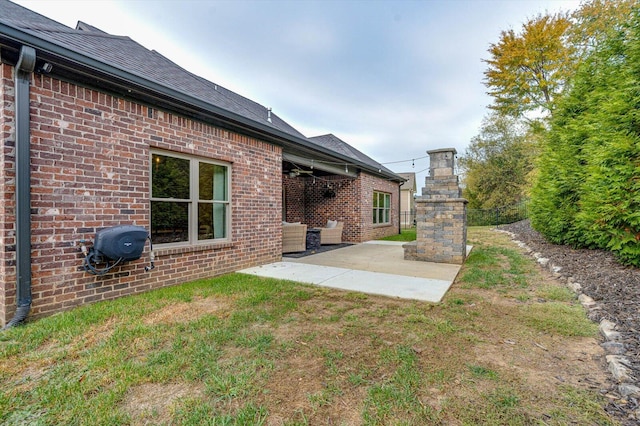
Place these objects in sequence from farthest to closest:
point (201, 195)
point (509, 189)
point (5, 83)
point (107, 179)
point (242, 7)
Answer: point (509, 189)
point (242, 7)
point (201, 195)
point (107, 179)
point (5, 83)

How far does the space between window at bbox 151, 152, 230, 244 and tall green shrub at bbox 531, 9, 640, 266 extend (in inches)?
242

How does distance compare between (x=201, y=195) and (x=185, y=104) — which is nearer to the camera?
(x=185, y=104)

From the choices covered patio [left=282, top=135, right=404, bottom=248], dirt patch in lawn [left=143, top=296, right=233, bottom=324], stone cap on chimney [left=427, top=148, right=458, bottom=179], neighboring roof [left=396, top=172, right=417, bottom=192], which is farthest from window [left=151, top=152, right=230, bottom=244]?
neighboring roof [left=396, top=172, right=417, bottom=192]

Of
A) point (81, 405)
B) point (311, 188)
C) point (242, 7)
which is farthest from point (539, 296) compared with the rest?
point (242, 7)

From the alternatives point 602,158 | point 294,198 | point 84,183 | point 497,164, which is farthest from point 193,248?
point 497,164

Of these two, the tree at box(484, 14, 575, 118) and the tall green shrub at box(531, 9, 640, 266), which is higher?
the tree at box(484, 14, 575, 118)

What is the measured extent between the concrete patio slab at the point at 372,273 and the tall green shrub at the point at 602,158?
2384 mm

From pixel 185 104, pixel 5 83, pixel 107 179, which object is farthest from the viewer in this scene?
pixel 185 104

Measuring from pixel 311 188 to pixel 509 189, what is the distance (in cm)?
1604

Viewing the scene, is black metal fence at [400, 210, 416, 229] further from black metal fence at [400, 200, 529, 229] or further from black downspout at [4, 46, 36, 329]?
black downspout at [4, 46, 36, 329]

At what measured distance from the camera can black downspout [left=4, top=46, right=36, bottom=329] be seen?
278cm

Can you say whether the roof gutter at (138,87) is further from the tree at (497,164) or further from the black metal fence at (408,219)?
the tree at (497,164)

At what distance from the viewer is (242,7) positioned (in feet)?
26.2

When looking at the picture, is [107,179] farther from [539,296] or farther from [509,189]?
[509,189]
